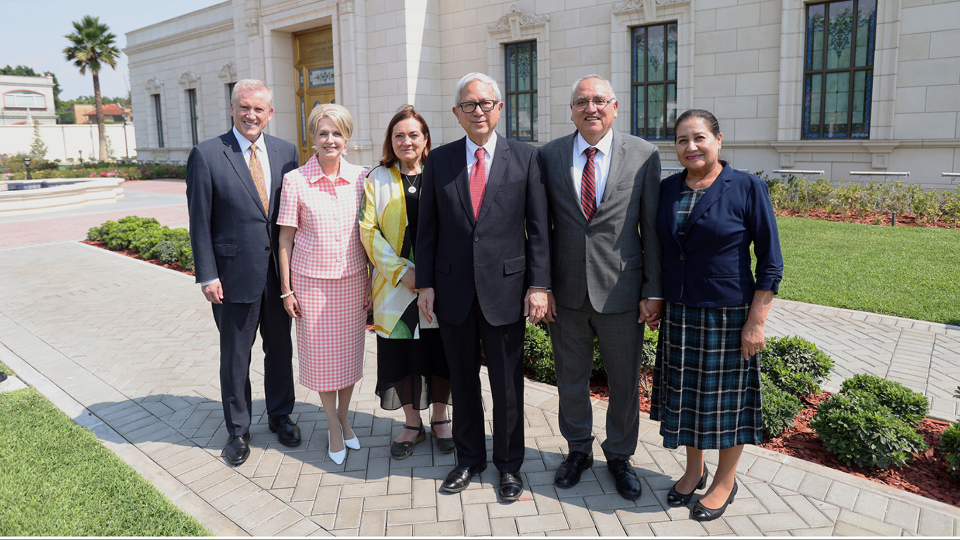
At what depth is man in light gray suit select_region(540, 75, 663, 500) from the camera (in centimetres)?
341

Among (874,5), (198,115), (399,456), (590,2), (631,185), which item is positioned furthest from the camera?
(198,115)

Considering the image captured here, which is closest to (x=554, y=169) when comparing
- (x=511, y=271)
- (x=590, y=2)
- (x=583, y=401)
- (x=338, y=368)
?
(x=511, y=271)

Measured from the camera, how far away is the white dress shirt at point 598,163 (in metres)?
3.46

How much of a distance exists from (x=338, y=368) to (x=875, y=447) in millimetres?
3352

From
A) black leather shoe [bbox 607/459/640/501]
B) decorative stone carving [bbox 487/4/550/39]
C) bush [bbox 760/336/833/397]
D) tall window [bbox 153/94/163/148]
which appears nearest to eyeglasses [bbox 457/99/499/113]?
black leather shoe [bbox 607/459/640/501]

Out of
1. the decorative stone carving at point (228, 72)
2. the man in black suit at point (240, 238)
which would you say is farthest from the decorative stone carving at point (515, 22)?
the decorative stone carving at point (228, 72)

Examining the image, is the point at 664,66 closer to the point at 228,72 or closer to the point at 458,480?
the point at 458,480

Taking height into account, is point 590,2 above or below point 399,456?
above

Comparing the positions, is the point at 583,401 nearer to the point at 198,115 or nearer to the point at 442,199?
the point at 442,199

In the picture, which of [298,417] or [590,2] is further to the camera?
[590,2]

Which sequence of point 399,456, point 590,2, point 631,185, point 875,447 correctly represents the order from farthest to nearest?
point 590,2 → point 399,456 → point 875,447 → point 631,185

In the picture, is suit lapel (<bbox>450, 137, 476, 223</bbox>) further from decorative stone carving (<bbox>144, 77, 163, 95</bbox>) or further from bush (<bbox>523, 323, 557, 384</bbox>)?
decorative stone carving (<bbox>144, 77, 163, 95</bbox>)

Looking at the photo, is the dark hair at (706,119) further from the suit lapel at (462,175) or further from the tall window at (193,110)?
the tall window at (193,110)

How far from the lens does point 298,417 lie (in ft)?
15.8
